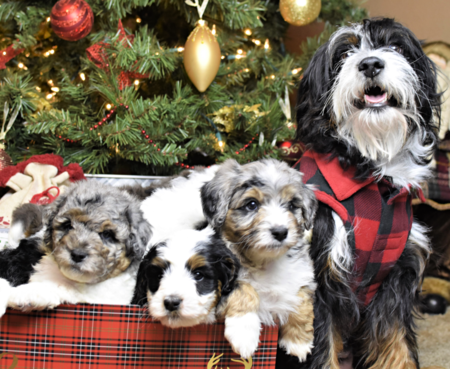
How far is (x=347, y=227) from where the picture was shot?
154cm

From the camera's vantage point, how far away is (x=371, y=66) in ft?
4.77

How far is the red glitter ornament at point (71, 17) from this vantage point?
215 cm

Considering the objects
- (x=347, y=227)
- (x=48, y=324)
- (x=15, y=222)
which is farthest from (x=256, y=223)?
(x=15, y=222)

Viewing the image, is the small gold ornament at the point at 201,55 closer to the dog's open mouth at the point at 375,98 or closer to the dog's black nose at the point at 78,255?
the dog's open mouth at the point at 375,98

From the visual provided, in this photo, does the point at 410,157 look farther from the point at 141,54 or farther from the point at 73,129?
the point at 73,129

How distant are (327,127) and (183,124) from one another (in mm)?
951

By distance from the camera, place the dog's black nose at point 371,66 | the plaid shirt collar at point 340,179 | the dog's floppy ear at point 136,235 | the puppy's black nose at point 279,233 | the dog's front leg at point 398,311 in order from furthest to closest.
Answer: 1. the dog's front leg at point 398,311
2. the plaid shirt collar at point 340,179
3. the dog's black nose at point 371,66
4. the dog's floppy ear at point 136,235
5. the puppy's black nose at point 279,233

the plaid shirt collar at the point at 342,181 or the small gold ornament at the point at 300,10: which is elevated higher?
the small gold ornament at the point at 300,10

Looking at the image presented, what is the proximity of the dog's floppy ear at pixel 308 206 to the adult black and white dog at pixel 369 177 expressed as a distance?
0.35 feet

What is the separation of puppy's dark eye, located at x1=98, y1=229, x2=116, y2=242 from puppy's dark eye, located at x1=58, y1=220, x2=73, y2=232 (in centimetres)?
10

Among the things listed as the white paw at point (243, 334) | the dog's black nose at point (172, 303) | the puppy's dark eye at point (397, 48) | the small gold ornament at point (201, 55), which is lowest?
the white paw at point (243, 334)

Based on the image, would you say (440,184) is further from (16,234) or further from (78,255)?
(16,234)

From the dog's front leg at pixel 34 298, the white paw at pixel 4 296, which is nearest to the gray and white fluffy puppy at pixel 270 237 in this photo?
the dog's front leg at pixel 34 298

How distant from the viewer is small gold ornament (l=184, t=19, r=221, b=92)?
7.30 ft
